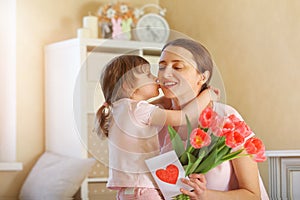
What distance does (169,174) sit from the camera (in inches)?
50.3

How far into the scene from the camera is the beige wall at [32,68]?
408cm

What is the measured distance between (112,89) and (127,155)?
17cm

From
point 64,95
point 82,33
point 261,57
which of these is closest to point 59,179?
point 64,95

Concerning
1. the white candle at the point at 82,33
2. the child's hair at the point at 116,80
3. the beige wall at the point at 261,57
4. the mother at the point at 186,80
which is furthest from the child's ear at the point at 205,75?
the white candle at the point at 82,33

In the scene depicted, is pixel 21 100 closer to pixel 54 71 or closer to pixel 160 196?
pixel 54 71

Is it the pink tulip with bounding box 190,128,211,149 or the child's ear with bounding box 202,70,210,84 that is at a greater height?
the child's ear with bounding box 202,70,210,84

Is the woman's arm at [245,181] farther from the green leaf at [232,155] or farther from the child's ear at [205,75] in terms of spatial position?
the child's ear at [205,75]

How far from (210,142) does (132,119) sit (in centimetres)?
18

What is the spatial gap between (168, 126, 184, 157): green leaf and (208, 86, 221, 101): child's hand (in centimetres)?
13

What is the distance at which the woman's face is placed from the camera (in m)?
1.29

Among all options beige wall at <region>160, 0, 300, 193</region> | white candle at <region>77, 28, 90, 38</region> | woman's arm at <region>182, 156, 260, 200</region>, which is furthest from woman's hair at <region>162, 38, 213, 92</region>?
white candle at <region>77, 28, 90, 38</region>

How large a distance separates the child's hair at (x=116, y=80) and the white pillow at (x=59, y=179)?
2.39 metres

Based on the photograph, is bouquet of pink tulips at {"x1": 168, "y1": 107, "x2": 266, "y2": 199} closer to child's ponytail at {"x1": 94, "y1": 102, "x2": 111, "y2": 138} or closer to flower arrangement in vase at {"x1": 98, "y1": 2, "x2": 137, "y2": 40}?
child's ponytail at {"x1": 94, "y1": 102, "x2": 111, "y2": 138}

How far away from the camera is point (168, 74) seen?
1.29 meters
